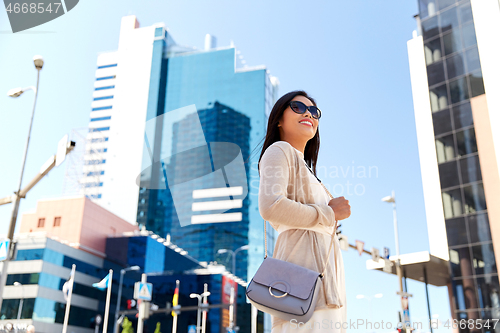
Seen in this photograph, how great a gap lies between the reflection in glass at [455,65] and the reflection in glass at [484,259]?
1017 cm

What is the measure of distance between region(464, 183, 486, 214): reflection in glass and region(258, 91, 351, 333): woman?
2420 centimetres

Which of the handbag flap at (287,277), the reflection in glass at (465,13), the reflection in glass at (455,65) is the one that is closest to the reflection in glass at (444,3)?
the reflection in glass at (465,13)

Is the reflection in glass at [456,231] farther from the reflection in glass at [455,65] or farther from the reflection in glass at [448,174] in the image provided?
the reflection in glass at [455,65]

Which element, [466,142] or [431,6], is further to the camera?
[431,6]

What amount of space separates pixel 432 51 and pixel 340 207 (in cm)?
2868

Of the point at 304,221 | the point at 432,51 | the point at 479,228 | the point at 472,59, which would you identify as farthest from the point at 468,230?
the point at 304,221

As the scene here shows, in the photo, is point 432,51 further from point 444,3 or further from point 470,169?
point 470,169

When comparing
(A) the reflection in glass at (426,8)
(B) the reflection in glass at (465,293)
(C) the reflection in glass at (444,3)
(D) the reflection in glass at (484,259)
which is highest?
(A) the reflection in glass at (426,8)

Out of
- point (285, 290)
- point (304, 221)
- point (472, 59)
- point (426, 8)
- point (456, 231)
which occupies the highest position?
point (426, 8)

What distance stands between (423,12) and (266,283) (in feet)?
99.7

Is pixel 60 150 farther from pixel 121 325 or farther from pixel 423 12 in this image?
pixel 121 325

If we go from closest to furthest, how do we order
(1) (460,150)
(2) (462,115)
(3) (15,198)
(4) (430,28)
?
(3) (15,198), (1) (460,150), (2) (462,115), (4) (430,28)

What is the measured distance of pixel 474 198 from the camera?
2391 centimetres

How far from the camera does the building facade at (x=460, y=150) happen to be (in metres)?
22.5
